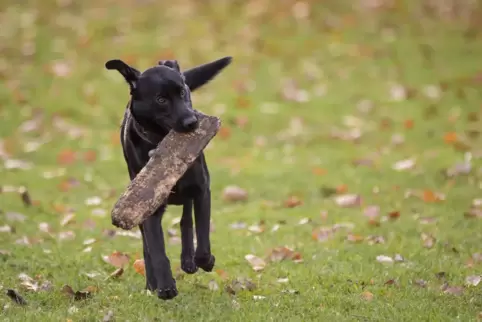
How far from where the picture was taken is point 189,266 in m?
5.40

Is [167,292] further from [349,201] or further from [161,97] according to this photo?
[349,201]

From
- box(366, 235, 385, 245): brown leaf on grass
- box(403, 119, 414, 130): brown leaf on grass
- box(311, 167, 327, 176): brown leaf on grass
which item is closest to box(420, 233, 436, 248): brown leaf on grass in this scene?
box(366, 235, 385, 245): brown leaf on grass

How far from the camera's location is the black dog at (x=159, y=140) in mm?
4965

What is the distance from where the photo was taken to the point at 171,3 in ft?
52.3

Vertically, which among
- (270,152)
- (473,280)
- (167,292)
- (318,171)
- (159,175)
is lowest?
(270,152)

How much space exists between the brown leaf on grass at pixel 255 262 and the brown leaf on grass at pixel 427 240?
4.40 ft

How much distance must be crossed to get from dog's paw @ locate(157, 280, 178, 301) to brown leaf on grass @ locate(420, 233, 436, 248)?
2.37 metres

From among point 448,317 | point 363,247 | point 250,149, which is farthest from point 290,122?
point 448,317

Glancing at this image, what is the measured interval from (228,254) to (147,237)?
137cm

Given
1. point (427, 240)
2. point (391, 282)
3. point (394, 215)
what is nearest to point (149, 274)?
point (391, 282)

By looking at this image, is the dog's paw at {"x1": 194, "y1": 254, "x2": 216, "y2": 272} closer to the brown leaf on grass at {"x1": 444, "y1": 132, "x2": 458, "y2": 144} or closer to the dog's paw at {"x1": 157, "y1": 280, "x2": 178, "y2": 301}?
the dog's paw at {"x1": 157, "y1": 280, "x2": 178, "y2": 301}

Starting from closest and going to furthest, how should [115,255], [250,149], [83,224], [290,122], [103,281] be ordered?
1. [103,281]
2. [115,255]
3. [83,224]
4. [250,149]
5. [290,122]

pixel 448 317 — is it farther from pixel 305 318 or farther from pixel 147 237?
pixel 147 237

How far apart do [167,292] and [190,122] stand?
39.5 inches
